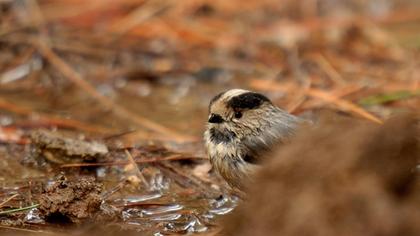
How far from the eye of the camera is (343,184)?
2.62 m

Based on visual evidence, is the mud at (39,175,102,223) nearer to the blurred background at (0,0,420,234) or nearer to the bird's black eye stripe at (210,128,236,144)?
the bird's black eye stripe at (210,128,236,144)

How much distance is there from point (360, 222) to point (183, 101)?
3.47 metres

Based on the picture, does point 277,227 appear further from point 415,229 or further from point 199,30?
point 199,30

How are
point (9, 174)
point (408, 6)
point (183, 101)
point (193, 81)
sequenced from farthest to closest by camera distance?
point (408, 6) → point (193, 81) → point (183, 101) → point (9, 174)

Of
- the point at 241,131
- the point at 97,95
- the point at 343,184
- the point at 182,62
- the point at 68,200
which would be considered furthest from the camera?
the point at 182,62

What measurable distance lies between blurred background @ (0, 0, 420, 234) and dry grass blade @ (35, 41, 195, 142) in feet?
0.03

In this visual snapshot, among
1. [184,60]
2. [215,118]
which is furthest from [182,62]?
[215,118]

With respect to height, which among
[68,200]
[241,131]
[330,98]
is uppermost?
[241,131]

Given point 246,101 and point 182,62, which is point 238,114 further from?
point 182,62

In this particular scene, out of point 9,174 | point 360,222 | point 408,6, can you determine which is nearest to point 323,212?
point 360,222

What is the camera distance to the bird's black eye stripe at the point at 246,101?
392 cm

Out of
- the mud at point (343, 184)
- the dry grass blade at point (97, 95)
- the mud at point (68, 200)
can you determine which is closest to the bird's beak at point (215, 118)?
the mud at point (68, 200)

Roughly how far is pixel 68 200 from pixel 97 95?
2318mm

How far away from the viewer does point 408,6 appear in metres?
8.37
